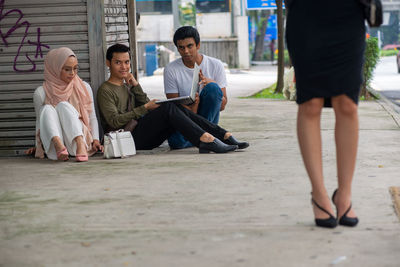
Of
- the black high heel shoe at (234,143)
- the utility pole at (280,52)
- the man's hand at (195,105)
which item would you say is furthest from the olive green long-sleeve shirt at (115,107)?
the utility pole at (280,52)

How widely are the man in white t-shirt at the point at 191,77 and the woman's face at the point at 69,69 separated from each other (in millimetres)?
929

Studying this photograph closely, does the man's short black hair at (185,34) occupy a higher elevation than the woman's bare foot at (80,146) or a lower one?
higher

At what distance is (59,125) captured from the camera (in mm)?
7250

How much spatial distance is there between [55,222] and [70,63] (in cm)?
287

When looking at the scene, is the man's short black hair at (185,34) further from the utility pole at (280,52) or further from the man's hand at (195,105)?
the utility pole at (280,52)

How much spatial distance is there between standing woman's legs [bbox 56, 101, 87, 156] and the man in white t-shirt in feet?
3.36

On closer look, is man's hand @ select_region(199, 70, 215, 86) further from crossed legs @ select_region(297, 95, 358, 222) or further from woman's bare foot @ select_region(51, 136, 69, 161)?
crossed legs @ select_region(297, 95, 358, 222)

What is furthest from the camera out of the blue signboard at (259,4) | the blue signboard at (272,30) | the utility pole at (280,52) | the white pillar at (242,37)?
the blue signboard at (272,30)

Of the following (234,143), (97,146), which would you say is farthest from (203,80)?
(97,146)

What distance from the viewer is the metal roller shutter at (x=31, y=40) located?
7.95 metres

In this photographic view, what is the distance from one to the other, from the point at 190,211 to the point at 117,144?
8.49 feet

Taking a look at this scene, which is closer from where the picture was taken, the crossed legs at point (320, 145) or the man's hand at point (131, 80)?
the crossed legs at point (320, 145)

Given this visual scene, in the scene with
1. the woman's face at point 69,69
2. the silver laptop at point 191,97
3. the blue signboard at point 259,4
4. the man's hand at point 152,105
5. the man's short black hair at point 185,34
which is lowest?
the man's hand at point 152,105

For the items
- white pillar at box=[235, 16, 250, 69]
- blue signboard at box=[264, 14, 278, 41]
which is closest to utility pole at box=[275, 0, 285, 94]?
white pillar at box=[235, 16, 250, 69]
